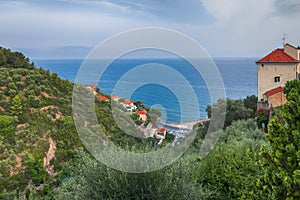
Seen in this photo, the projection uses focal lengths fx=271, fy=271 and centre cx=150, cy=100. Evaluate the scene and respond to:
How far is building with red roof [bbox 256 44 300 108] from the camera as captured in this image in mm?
19827

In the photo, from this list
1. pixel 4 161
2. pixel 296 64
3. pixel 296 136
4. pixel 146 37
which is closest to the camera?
pixel 296 136

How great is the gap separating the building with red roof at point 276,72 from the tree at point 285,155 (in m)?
17.7

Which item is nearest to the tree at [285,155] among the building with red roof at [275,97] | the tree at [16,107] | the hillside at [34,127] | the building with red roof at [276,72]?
the hillside at [34,127]

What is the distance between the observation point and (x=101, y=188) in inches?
208

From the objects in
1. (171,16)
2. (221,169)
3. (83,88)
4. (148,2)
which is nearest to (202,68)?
(221,169)

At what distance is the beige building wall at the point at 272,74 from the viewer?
66.2 feet

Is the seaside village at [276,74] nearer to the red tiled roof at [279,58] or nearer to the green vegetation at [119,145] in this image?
the red tiled roof at [279,58]

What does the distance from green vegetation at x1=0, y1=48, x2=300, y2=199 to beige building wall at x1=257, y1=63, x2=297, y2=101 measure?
7.00ft

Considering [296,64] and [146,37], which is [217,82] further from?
[296,64]

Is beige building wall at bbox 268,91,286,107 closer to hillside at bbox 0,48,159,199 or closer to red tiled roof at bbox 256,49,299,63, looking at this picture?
red tiled roof at bbox 256,49,299,63

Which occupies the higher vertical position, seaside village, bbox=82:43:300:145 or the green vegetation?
seaside village, bbox=82:43:300:145

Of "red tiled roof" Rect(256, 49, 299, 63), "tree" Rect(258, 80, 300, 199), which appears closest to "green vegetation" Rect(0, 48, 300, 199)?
"tree" Rect(258, 80, 300, 199)

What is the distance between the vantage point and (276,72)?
2053cm

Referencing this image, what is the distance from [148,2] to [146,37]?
10.9 m
